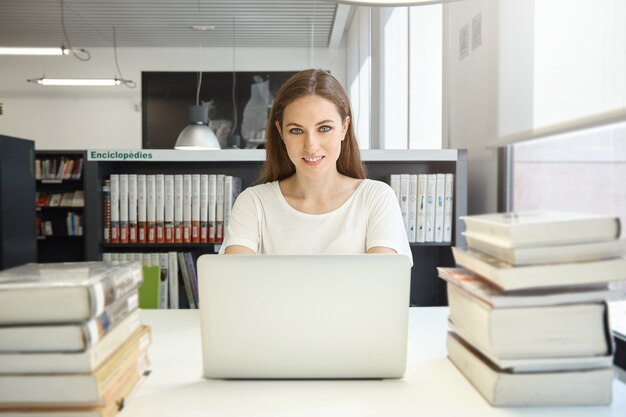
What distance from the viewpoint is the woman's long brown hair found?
1792 mm

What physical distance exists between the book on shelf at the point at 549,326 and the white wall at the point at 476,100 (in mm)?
1698

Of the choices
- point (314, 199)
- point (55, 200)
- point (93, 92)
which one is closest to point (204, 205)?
point (314, 199)

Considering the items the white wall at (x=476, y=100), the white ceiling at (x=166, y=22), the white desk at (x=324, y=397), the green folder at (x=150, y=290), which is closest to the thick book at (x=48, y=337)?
the white desk at (x=324, y=397)

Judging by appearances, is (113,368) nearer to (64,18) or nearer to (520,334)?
(520,334)

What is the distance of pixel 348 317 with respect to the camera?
96 centimetres

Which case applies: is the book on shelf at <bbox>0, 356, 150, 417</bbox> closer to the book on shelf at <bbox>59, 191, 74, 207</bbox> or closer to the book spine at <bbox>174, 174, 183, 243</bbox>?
the book spine at <bbox>174, 174, 183, 243</bbox>

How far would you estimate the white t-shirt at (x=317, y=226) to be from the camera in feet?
5.96

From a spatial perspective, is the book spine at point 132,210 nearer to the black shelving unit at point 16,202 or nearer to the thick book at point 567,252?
the black shelving unit at point 16,202

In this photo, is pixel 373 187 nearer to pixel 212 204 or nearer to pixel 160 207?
pixel 212 204

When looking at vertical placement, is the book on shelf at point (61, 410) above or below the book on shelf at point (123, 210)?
below

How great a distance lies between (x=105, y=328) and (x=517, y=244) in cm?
61

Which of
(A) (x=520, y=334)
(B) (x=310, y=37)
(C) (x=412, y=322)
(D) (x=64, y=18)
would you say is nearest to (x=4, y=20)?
(D) (x=64, y=18)

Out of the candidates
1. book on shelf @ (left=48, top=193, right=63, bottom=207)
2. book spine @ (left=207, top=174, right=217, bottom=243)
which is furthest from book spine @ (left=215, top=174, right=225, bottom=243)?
book on shelf @ (left=48, top=193, right=63, bottom=207)

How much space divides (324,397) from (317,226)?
0.95 meters
